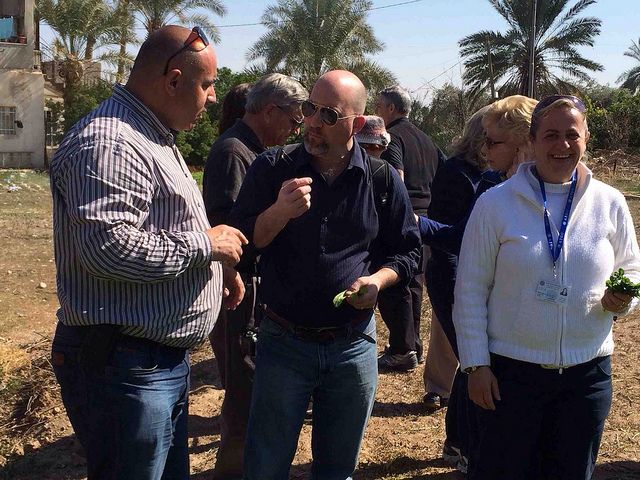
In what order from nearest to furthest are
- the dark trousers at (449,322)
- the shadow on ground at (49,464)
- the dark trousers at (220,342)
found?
the dark trousers at (449,322) → the shadow on ground at (49,464) → the dark trousers at (220,342)

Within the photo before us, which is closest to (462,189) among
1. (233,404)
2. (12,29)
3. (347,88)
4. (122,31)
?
(347,88)

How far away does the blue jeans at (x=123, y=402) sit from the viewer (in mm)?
2449

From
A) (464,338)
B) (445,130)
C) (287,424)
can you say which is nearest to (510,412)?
(464,338)

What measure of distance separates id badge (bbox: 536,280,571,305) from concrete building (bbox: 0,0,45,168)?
29361 millimetres

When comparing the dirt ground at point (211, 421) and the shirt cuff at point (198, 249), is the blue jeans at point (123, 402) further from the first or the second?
the dirt ground at point (211, 421)

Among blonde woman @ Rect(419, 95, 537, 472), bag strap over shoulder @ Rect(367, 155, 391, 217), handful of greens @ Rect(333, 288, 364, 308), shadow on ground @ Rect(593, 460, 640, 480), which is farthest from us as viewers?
shadow on ground @ Rect(593, 460, 640, 480)

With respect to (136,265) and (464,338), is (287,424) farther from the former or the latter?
(136,265)

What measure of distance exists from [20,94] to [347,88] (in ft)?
97.6

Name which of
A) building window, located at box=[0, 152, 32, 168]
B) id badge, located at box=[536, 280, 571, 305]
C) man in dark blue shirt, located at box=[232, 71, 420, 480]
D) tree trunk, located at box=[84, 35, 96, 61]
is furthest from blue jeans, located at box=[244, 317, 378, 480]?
tree trunk, located at box=[84, 35, 96, 61]

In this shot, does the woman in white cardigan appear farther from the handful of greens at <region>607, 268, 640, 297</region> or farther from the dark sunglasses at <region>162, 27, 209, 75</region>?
the dark sunglasses at <region>162, 27, 209, 75</region>

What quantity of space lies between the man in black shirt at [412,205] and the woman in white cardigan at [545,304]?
2.75m

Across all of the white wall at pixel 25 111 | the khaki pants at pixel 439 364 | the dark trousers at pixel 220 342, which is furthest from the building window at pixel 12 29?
the khaki pants at pixel 439 364

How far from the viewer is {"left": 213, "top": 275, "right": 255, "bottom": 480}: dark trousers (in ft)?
12.8

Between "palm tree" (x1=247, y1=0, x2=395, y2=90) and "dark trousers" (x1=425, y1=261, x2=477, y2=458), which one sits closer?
"dark trousers" (x1=425, y1=261, x2=477, y2=458)
